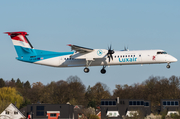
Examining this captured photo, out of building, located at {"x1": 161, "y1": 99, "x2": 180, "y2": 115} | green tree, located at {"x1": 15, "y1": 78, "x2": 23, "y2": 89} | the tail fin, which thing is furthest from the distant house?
green tree, located at {"x1": 15, "y1": 78, "x2": 23, "y2": 89}

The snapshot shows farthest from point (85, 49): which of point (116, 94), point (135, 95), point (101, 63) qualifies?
point (116, 94)

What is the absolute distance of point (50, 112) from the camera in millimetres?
70812

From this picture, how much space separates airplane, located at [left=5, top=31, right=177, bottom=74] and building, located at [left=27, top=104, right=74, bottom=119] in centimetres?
2532

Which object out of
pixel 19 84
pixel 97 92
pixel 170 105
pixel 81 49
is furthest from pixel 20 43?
pixel 19 84

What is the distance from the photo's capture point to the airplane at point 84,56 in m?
43.7

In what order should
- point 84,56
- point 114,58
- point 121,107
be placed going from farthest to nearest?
point 121,107
point 84,56
point 114,58

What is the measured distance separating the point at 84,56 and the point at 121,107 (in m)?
27.9

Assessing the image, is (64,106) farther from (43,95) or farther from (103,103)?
(43,95)

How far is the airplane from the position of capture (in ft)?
143

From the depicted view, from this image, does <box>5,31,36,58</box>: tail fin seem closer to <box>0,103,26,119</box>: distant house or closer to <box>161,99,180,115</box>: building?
<box>0,103,26,119</box>: distant house

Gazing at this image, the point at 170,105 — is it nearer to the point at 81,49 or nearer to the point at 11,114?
the point at 81,49

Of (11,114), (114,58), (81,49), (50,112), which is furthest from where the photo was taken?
(11,114)

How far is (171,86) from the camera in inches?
3654

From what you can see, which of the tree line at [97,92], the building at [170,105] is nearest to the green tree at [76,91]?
the tree line at [97,92]
